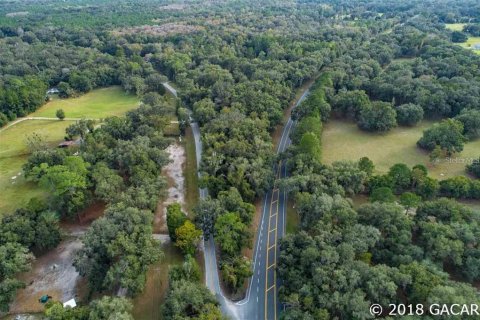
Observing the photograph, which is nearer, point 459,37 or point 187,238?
point 187,238

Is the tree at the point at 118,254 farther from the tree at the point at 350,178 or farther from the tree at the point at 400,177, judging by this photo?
the tree at the point at 400,177

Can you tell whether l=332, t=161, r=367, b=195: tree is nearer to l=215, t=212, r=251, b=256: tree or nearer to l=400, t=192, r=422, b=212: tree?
l=400, t=192, r=422, b=212: tree

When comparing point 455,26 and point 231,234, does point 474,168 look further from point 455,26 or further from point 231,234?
point 455,26

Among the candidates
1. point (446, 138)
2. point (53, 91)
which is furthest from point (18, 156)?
point (446, 138)

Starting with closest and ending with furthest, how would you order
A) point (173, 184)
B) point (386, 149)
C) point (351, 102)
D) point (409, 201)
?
point (409, 201), point (173, 184), point (386, 149), point (351, 102)

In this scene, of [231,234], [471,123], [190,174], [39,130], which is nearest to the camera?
[231,234]

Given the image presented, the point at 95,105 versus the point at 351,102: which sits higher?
the point at 351,102

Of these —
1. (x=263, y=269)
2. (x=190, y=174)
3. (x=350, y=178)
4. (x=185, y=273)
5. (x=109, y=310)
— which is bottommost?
(x=263, y=269)
